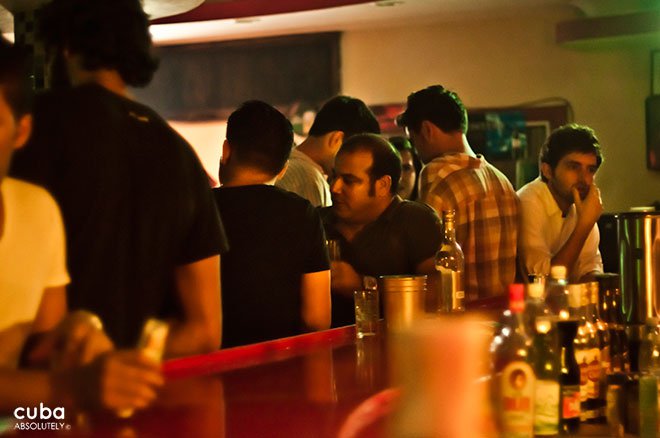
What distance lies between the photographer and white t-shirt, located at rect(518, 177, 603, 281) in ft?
13.2

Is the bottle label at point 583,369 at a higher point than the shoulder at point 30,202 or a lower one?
lower

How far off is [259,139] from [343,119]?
145 cm

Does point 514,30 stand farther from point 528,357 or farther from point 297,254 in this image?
point 528,357

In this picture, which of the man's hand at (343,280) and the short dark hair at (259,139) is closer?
the short dark hair at (259,139)

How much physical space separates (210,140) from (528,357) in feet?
22.2

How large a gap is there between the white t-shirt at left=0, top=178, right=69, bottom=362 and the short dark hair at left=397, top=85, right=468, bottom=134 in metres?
2.39

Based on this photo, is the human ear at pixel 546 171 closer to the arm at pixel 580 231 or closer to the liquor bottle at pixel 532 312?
the arm at pixel 580 231

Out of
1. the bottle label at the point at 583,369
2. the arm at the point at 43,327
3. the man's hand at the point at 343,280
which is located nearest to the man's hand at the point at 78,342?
the arm at the point at 43,327

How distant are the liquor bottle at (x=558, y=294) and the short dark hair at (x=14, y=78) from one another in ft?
3.56

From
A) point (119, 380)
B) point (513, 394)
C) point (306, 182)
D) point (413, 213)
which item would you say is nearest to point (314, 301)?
point (413, 213)

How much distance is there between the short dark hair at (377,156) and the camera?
3447 mm

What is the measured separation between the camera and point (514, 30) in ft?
24.8

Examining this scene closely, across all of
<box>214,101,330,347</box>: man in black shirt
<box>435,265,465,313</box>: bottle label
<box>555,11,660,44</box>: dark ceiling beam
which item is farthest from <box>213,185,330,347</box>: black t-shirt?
<box>555,11,660,44</box>: dark ceiling beam

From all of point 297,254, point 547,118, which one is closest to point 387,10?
point 547,118
